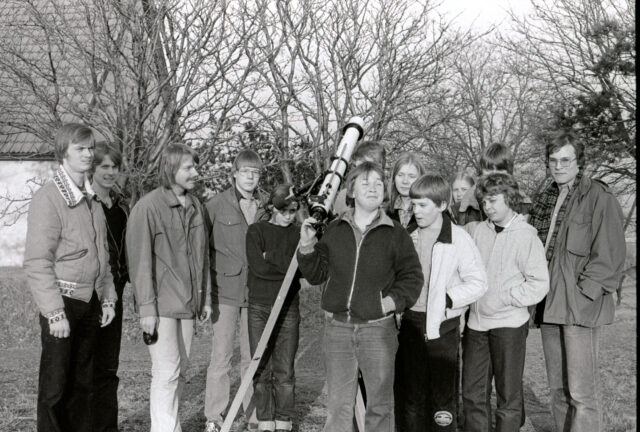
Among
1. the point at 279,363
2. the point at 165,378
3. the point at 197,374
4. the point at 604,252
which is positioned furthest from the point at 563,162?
the point at 197,374

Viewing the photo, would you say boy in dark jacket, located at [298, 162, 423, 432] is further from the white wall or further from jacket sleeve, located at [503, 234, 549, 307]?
the white wall

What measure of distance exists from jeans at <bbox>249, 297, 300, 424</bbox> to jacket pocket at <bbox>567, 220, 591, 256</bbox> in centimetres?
193

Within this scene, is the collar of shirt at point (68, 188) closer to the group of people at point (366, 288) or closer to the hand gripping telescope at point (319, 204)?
the group of people at point (366, 288)

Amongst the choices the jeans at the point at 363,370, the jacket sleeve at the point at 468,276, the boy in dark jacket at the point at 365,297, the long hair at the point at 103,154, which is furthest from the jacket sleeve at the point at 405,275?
the long hair at the point at 103,154

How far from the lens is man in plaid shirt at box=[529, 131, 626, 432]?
402 centimetres

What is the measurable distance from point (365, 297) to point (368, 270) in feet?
0.53

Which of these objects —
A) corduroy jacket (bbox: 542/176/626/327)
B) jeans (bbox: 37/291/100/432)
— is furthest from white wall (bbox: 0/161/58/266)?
corduroy jacket (bbox: 542/176/626/327)

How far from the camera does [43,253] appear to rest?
3.61 metres

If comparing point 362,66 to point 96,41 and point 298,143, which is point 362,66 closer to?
point 298,143

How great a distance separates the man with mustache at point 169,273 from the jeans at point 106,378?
45 cm

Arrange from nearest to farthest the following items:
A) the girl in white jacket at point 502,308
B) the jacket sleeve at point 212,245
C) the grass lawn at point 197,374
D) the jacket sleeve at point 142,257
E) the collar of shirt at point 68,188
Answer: the collar of shirt at point 68,188
the jacket sleeve at point 142,257
the girl in white jacket at point 502,308
the jacket sleeve at point 212,245
the grass lawn at point 197,374

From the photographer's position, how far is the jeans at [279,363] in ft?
15.2

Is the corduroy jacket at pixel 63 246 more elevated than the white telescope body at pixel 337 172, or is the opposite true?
the white telescope body at pixel 337 172

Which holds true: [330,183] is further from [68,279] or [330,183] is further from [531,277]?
[68,279]
